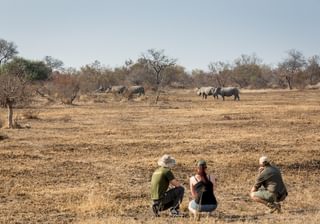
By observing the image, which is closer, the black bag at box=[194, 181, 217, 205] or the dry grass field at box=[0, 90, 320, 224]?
the black bag at box=[194, 181, 217, 205]

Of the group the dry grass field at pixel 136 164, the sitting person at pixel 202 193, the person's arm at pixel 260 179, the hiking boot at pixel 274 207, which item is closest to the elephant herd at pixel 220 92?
the dry grass field at pixel 136 164

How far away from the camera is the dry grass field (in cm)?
1008

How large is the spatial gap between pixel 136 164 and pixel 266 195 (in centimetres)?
544

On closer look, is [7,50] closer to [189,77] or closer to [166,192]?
[189,77]

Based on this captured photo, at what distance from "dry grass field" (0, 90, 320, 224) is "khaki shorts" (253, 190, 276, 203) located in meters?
0.27

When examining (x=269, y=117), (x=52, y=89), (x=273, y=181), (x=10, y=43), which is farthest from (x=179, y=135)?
(x=10, y=43)

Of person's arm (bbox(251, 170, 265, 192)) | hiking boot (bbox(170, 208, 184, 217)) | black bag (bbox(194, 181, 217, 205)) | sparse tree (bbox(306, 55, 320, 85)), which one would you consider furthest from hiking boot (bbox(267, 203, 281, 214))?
sparse tree (bbox(306, 55, 320, 85))

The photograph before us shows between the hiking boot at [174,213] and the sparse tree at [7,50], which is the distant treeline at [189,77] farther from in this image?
the hiking boot at [174,213]

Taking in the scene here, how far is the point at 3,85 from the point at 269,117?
1283 cm

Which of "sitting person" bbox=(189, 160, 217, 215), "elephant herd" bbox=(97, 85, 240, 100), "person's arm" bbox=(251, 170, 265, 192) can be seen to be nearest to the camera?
"sitting person" bbox=(189, 160, 217, 215)

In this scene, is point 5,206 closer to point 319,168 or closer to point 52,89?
point 319,168

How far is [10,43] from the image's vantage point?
8088cm

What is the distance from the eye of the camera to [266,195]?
1015 centimetres

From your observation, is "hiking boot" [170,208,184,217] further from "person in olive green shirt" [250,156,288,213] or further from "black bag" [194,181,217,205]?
"person in olive green shirt" [250,156,288,213]
